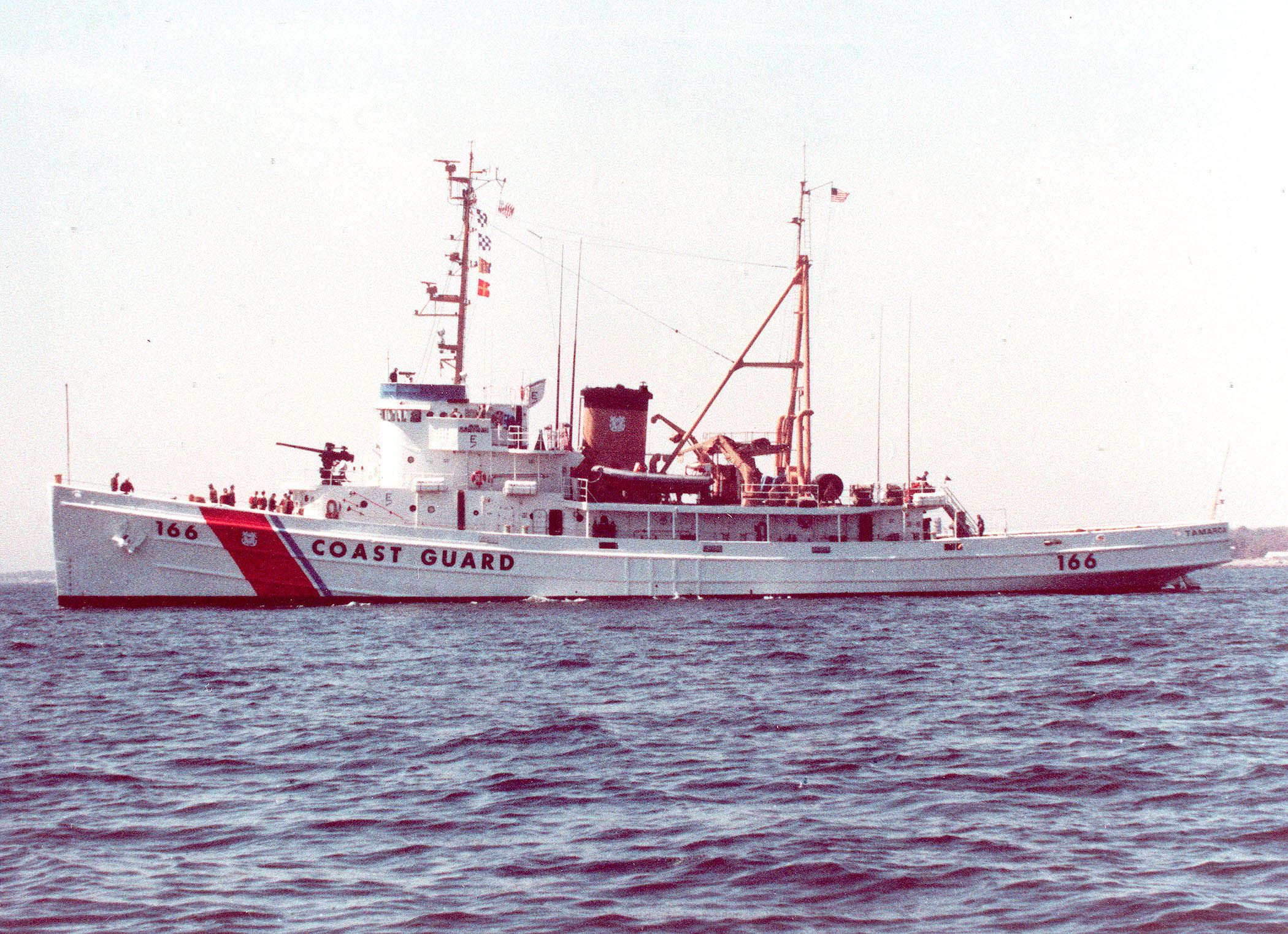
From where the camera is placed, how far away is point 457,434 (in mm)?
37375

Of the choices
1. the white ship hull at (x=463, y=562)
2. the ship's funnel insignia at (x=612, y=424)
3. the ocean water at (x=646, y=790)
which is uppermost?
the ship's funnel insignia at (x=612, y=424)

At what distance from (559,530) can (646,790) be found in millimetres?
26496

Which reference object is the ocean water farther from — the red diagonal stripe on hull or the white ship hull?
the white ship hull

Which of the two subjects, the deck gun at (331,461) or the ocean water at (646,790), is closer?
the ocean water at (646,790)

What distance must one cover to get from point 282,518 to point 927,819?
27.3 m

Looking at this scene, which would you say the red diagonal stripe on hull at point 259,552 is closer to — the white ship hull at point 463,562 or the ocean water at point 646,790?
the white ship hull at point 463,562

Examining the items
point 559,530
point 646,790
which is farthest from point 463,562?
point 646,790

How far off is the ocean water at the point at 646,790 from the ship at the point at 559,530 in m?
10.7

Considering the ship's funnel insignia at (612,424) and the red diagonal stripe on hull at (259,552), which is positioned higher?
the ship's funnel insignia at (612,424)

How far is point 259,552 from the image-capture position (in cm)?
3531

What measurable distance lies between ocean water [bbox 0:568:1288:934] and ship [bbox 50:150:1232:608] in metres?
10.7

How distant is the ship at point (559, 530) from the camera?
35375 millimetres

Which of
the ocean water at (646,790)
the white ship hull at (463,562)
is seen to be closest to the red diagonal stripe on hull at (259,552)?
the white ship hull at (463,562)

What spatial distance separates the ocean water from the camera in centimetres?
901
